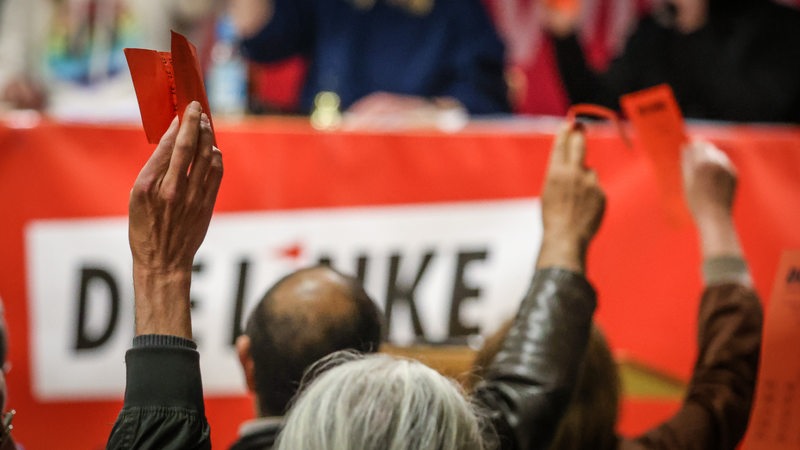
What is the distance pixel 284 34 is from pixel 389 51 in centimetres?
33

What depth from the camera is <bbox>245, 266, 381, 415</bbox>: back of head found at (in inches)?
42.6

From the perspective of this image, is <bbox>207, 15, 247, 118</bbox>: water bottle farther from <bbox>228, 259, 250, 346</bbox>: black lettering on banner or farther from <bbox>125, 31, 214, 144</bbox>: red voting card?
<bbox>125, 31, 214, 144</bbox>: red voting card

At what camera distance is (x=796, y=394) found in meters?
1.12

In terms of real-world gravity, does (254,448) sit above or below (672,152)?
below

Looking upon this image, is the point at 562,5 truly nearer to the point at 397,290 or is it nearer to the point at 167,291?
the point at 397,290

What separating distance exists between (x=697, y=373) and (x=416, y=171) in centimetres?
70

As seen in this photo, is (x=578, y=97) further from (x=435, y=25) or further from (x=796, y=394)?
(x=796, y=394)

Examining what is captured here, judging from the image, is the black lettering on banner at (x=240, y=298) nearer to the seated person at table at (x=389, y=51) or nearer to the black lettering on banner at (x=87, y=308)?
the black lettering on banner at (x=87, y=308)

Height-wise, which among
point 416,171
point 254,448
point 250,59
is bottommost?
point 254,448

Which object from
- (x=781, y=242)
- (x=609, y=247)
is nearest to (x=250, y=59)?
(x=609, y=247)

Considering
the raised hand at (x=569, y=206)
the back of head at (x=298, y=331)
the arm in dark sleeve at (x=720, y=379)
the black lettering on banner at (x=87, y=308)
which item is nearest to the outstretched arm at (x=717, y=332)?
the arm in dark sleeve at (x=720, y=379)

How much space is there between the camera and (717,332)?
1142mm

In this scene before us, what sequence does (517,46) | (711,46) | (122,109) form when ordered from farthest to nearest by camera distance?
(517,46), (711,46), (122,109)

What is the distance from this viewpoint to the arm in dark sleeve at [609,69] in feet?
9.42
